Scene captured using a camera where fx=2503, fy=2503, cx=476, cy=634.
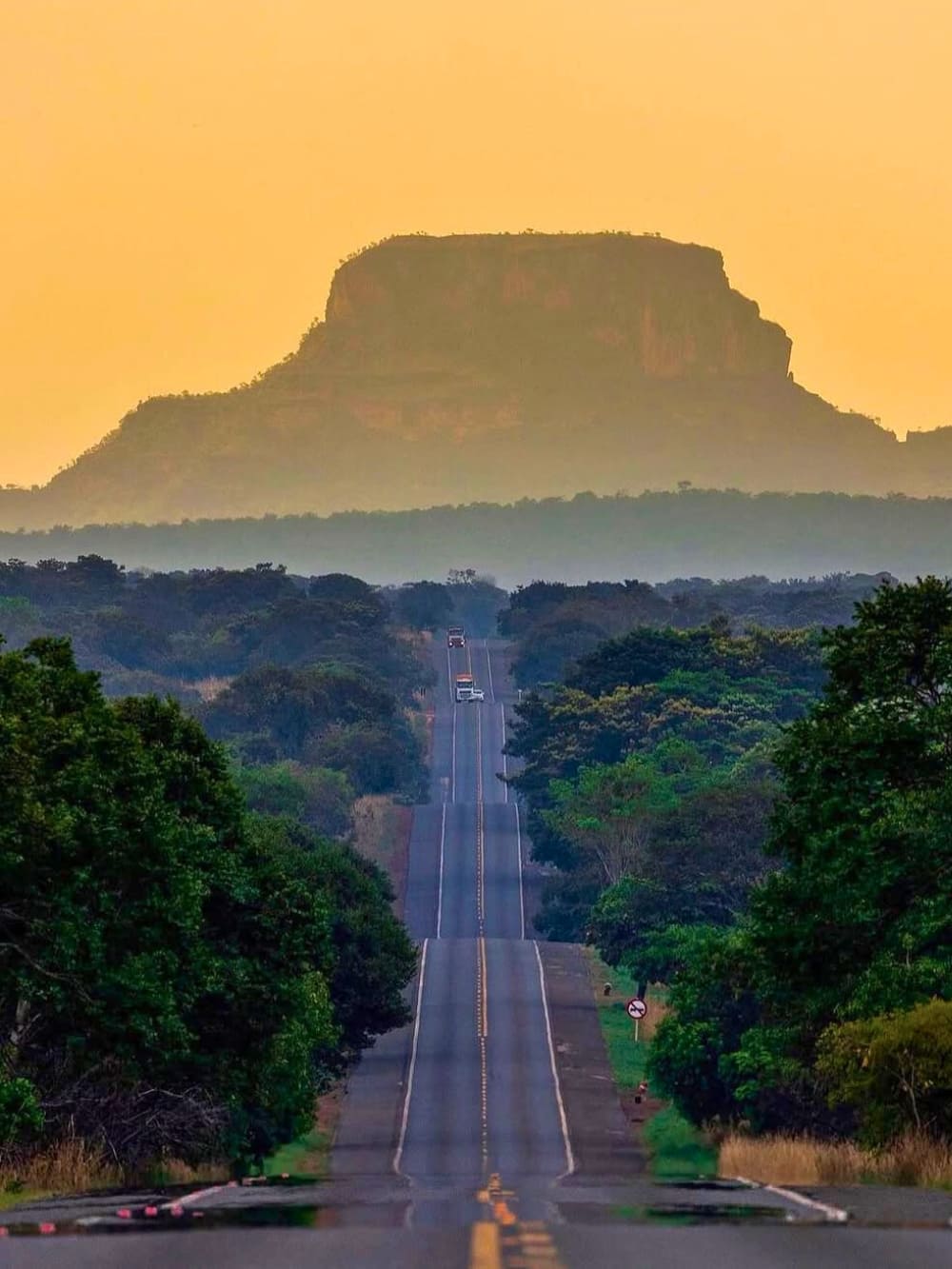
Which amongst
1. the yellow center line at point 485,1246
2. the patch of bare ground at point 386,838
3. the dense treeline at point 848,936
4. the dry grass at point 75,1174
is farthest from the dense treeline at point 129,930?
the patch of bare ground at point 386,838

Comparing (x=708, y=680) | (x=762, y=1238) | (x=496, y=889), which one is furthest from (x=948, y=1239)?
(x=708, y=680)

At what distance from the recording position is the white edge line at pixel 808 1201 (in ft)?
85.8

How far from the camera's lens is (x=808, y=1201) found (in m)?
28.9

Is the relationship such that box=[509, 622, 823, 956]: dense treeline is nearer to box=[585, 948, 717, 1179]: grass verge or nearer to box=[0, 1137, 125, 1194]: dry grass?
box=[585, 948, 717, 1179]: grass verge

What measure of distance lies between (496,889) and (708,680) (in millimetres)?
27668

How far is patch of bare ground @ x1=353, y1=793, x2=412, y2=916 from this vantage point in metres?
178

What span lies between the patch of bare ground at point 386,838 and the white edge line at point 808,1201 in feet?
445

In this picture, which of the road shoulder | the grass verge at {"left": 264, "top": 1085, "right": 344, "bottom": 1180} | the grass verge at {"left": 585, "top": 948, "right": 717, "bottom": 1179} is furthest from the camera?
the road shoulder

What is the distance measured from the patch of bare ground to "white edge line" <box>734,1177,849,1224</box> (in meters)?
136

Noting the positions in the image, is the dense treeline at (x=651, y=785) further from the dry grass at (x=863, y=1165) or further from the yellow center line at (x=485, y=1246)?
the yellow center line at (x=485, y=1246)

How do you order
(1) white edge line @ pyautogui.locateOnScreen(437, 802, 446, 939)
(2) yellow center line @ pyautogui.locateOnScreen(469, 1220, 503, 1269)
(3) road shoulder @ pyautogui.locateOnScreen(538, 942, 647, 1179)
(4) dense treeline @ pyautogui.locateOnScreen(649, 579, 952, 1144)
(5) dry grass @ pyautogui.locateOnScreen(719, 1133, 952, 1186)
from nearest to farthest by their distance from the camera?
(2) yellow center line @ pyautogui.locateOnScreen(469, 1220, 503, 1269) < (5) dry grass @ pyautogui.locateOnScreen(719, 1133, 952, 1186) < (4) dense treeline @ pyautogui.locateOnScreen(649, 579, 952, 1144) < (3) road shoulder @ pyautogui.locateOnScreen(538, 942, 647, 1179) < (1) white edge line @ pyautogui.locateOnScreen(437, 802, 446, 939)

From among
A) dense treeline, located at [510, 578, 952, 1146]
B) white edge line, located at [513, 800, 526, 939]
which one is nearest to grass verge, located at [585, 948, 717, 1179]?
dense treeline, located at [510, 578, 952, 1146]

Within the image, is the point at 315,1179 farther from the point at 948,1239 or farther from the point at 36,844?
the point at 948,1239

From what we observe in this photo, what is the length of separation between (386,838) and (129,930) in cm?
13719
